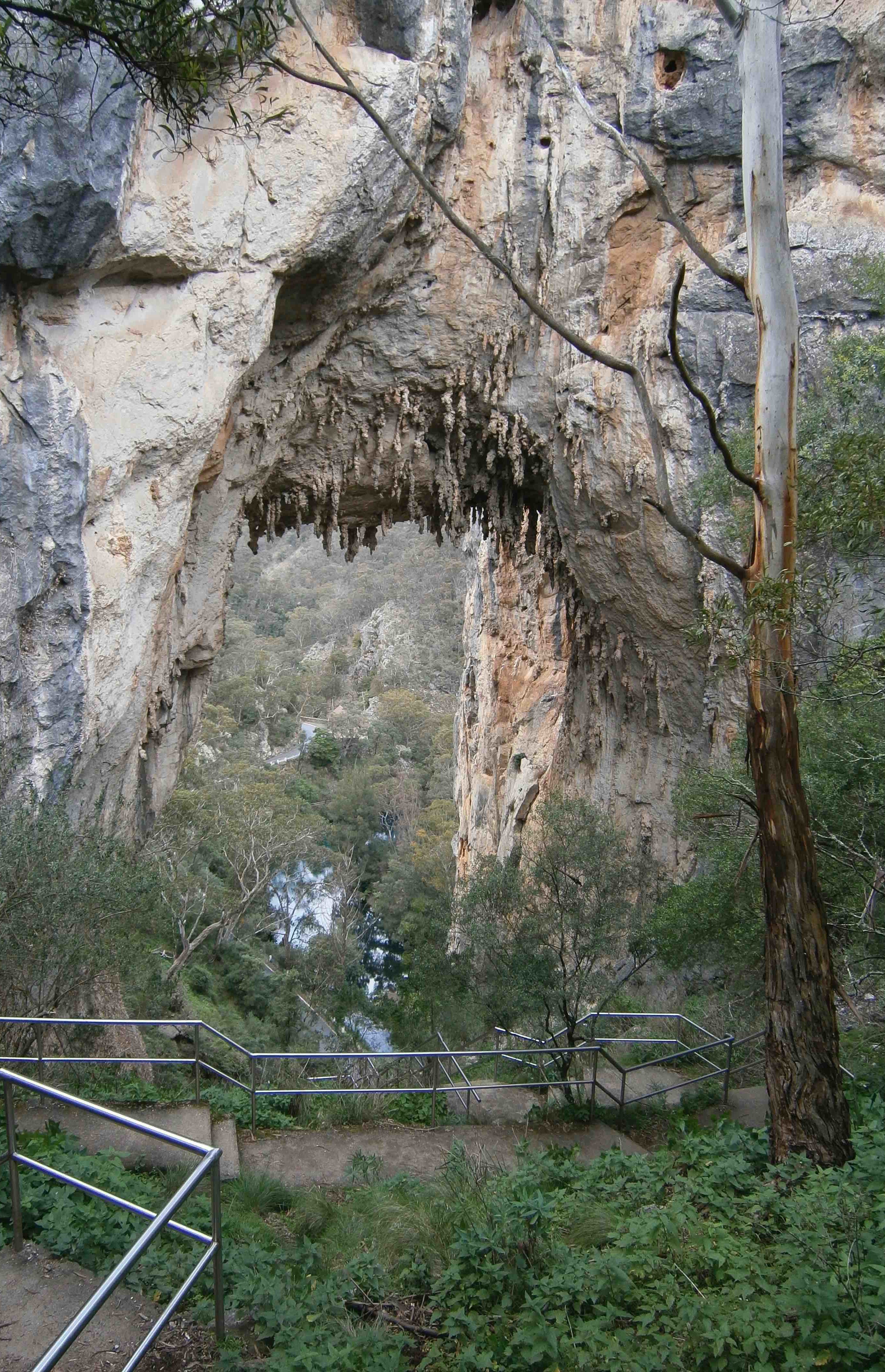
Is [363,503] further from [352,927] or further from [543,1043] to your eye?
[352,927]

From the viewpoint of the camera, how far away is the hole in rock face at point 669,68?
1074 cm

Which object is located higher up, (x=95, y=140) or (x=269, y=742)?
(x=95, y=140)

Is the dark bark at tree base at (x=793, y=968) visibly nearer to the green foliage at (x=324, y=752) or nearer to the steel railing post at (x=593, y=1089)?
the steel railing post at (x=593, y=1089)

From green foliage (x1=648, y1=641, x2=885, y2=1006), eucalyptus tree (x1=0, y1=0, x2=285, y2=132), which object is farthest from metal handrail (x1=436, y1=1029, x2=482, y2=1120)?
eucalyptus tree (x1=0, y1=0, x2=285, y2=132)

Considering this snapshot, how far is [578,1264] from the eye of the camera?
347cm

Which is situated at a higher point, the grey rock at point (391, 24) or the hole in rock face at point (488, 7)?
the hole in rock face at point (488, 7)

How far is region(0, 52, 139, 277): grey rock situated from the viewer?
6961mm

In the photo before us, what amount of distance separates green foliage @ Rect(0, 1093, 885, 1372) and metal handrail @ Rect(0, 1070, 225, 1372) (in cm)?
22

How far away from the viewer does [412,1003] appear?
44.5 ft

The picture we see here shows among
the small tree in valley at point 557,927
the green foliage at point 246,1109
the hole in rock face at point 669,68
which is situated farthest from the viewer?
the hole in rock face at point 669,68

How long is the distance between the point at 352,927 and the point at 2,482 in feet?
61.0

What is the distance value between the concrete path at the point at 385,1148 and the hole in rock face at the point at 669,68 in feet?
35.8

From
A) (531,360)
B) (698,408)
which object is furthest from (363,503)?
(698,408)

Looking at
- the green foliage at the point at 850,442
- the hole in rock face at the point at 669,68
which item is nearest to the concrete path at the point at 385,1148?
the green foliage at the point at 850,442
